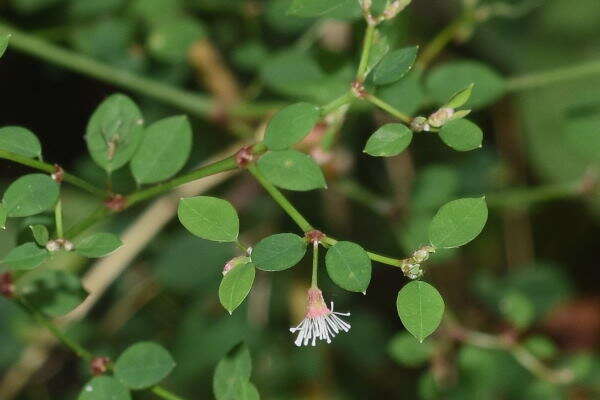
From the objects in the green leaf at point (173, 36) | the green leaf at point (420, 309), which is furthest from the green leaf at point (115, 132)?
the green leaf at point (173, 36)

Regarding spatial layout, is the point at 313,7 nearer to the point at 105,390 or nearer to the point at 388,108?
the point at 388,108

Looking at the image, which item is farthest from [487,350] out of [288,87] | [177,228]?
[177,228]

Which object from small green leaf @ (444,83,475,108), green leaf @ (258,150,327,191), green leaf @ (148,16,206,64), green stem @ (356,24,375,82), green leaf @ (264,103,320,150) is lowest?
green leaf @ (258,150,327,191)

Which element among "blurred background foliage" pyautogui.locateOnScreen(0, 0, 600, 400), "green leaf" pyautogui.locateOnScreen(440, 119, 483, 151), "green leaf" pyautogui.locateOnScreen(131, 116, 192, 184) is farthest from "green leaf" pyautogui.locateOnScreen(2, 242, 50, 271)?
"blurred background foliage" pyautogui.locateOnScreen(0, 0, 600, 400)

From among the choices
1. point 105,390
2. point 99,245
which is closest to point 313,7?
point 99,245

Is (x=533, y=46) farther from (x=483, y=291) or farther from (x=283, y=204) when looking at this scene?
(x=283, y=204)

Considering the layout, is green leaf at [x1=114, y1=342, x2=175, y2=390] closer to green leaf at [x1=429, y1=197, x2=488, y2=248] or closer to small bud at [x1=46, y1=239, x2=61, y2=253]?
small bud at [x1=46, y1=239, x2=61, y2=253]

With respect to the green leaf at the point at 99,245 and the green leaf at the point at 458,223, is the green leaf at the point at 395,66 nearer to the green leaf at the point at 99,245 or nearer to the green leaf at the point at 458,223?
the green leaf at the point at 458,223
